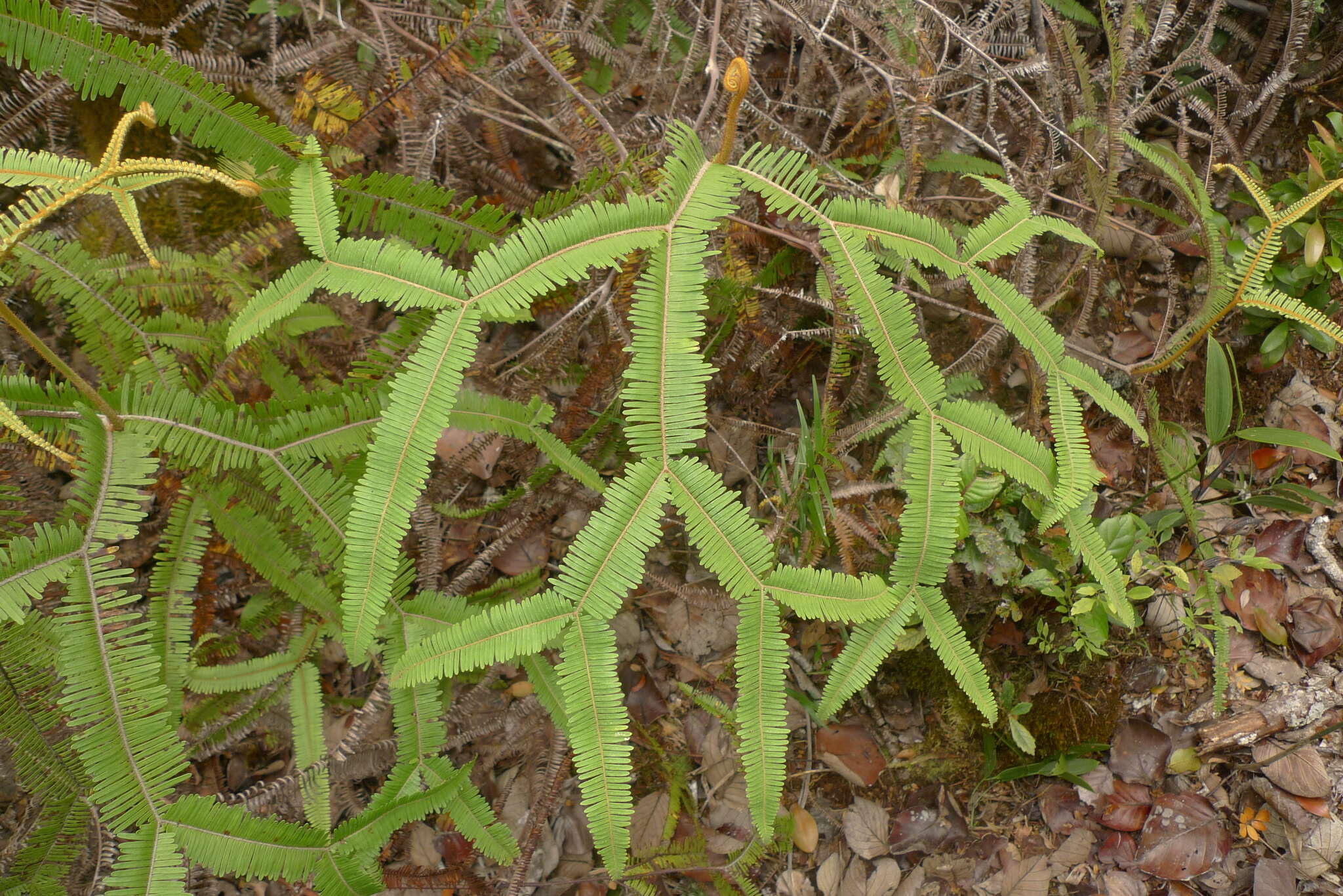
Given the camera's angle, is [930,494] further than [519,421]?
No

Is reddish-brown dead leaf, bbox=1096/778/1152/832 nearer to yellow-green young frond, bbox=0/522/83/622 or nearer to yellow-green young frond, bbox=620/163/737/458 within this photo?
yellow-green young frond, bbox=620/163/737/458

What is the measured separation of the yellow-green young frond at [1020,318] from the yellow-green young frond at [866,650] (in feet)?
2.01

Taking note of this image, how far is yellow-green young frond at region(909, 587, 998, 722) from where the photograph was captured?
1652 millimetres

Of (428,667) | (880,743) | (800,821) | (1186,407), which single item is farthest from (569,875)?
(1186,407)

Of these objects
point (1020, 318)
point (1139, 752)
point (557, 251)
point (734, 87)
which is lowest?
point (1139, 752)

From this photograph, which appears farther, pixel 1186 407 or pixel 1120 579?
pixel 1186 407

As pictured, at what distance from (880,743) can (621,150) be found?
1919 millimetres

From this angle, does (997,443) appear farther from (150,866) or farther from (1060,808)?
(150,866)

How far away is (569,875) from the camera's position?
7.74 feet

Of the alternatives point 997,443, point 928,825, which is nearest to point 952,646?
point 997,443

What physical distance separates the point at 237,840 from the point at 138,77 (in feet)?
5.60

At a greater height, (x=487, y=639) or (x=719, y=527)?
(x=719, y=527)

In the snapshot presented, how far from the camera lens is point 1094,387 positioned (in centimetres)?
174

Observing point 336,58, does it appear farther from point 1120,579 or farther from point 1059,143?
point 1120,579
